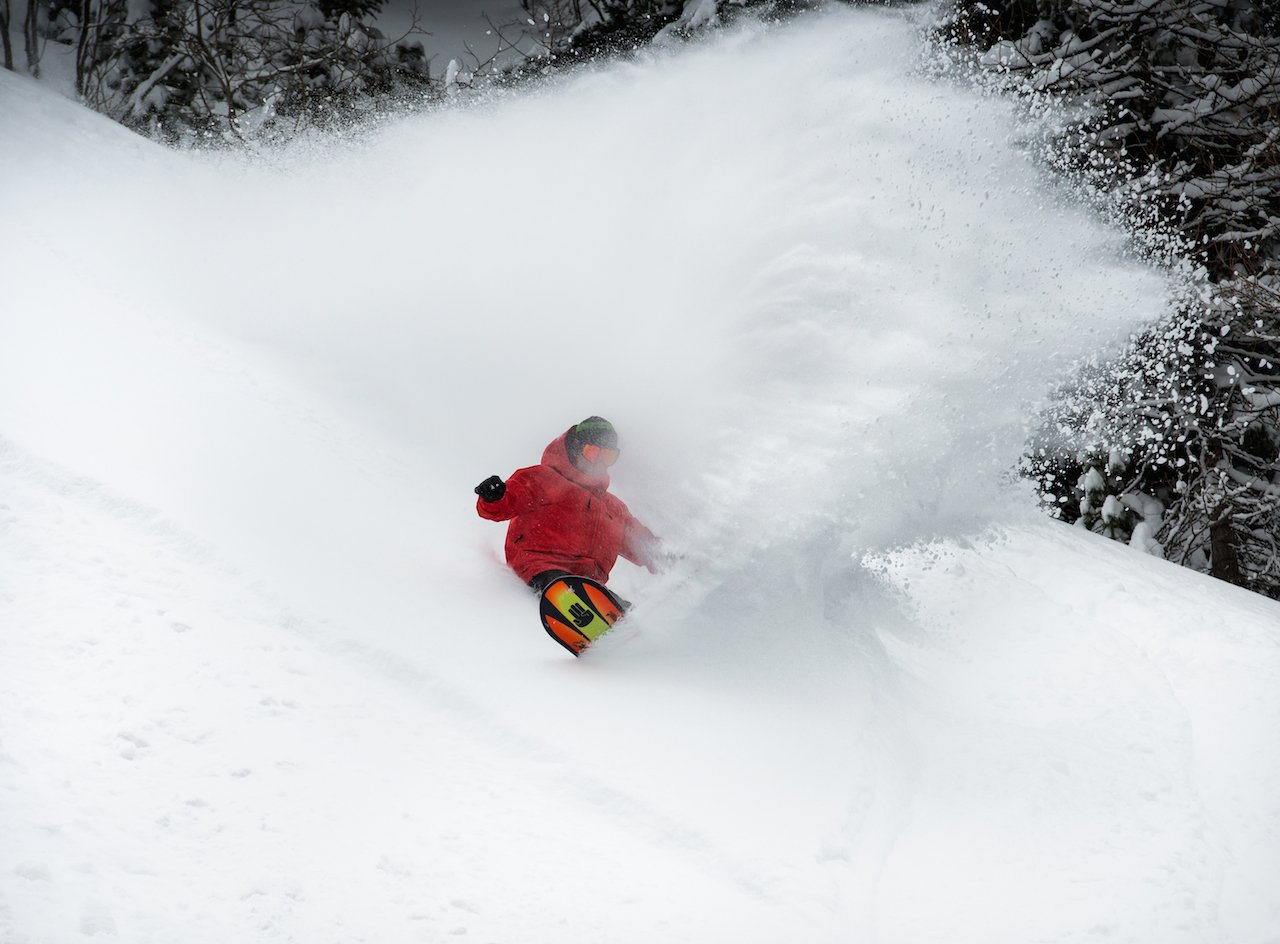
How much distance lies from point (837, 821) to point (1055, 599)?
91.3 inches

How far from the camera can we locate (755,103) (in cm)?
636

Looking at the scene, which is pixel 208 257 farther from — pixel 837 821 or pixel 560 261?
pixel 837 821

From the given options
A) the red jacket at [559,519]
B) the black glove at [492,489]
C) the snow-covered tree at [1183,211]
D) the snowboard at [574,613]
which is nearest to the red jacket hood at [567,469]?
the red jacket at [559,519]

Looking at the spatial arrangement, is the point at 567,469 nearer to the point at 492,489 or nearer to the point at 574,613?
the point at 492,489

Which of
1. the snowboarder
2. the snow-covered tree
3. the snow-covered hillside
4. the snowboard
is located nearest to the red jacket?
the snowboarder

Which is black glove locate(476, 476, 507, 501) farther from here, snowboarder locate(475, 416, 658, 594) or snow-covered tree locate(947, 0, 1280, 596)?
snow-covered tree locate(947, 0, 1280, 596)

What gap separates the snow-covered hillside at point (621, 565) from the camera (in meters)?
2.51

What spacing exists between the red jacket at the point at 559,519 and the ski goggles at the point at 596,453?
0.09 m

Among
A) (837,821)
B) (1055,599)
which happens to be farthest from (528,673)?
(1055,599)

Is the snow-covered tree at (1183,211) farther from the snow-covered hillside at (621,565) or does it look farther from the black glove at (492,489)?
the black glove at (492,489)

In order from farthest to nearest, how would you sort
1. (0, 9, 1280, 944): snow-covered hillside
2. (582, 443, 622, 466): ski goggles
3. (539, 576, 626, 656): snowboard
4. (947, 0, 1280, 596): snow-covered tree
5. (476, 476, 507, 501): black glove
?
(947, 0, 1280, 596): snow-covered tree < (582, 443, 622, 466): ski goggles < (476, 476, 507, 501): black glove < (539, 576, 626, 656): snowboard < (0, 9, 1280, 944): snow-covered hillside

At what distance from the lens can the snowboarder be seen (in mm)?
4371

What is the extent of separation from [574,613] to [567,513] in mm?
895

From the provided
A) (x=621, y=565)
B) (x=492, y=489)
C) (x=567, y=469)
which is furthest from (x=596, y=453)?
(x=621, y=565)
